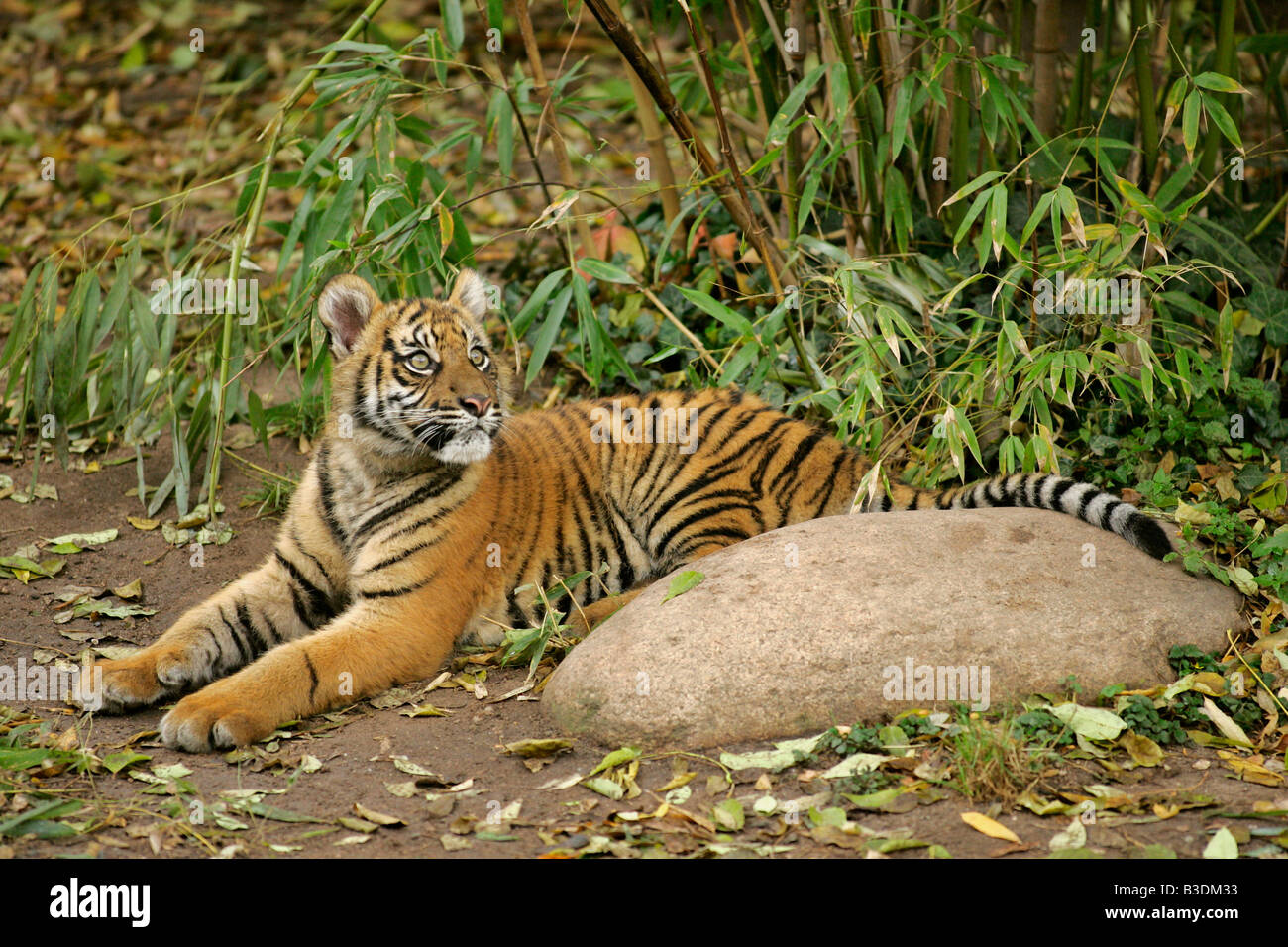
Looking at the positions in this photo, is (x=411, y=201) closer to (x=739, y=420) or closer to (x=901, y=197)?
(x=739, y=420)

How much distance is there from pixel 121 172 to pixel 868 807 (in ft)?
23.7

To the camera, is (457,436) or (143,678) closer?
(143,678)

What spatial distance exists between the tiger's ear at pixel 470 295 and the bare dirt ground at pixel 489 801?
139cm

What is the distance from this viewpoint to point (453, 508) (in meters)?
4.24

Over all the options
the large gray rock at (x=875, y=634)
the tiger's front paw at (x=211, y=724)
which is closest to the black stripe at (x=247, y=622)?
the tiger's front paw at (x=211, y=724)

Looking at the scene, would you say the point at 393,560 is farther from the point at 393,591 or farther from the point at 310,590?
the point at 310,590

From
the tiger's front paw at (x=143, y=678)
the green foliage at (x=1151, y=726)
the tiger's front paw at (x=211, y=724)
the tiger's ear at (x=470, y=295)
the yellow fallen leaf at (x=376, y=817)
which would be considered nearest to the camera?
the yellow fallen leaf at (x=376, y=817)

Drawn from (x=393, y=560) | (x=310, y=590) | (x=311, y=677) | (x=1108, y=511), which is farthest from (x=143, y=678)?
(x=1108, y=511)

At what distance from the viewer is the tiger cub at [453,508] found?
3879 millimetres

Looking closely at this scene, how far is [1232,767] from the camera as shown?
10.6ft

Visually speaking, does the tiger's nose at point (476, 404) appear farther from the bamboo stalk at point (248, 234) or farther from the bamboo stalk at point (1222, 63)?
the bamboo stalk at point (1222, 63)

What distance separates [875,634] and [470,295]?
1925 millimetres

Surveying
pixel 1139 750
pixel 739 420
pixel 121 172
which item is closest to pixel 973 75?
pixel 739 420

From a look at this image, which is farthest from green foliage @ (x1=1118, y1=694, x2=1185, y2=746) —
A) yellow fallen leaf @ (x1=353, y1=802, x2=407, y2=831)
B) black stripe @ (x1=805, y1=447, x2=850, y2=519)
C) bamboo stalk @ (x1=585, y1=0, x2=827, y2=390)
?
yellow fallen leaf @ (x1=353, y1=802, x2=407, y2=831)
